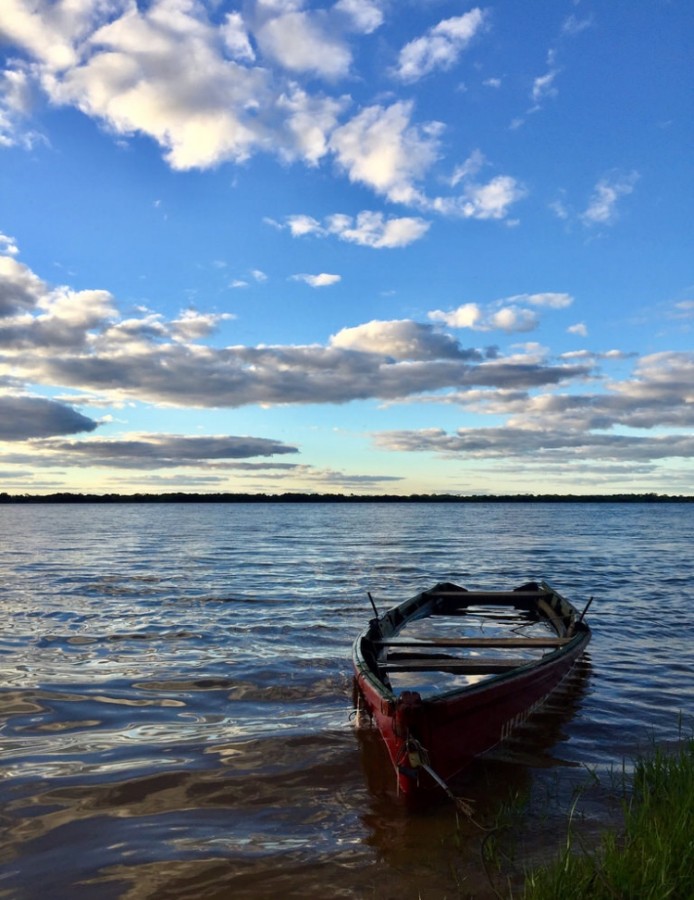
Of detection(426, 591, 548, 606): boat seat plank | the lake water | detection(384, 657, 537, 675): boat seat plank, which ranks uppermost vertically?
detection(384, 657, 537, 675): boat seat plank

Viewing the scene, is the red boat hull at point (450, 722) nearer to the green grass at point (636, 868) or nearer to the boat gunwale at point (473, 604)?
the boat gunwale at point (473, 604)

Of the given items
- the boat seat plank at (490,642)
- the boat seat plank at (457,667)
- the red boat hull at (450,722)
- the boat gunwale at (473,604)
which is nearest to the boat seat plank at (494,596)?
the boat gunwale at (473,604)

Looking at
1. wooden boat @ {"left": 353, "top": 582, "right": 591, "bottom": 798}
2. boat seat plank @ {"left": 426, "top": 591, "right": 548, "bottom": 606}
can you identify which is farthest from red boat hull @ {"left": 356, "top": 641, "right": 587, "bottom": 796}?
boat seat plank @ {"left": 426, "top": 591, "right": 548, "bottom": 606}

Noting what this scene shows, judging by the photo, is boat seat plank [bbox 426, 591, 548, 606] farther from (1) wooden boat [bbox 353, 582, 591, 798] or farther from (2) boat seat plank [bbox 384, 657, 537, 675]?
(2) boat seat plank [bbox 384, 657, 537, 675]

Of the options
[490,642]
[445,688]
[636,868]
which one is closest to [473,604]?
[490,642]

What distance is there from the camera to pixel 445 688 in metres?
10.2

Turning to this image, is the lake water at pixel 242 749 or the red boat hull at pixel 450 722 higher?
the red boat hull at pixel 450 722

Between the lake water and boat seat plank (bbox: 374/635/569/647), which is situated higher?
boat seat plank (bbox: 374/635/569/647)

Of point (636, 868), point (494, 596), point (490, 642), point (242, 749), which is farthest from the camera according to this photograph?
point (494, 596)

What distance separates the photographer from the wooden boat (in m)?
5.97

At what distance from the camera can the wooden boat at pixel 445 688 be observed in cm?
597

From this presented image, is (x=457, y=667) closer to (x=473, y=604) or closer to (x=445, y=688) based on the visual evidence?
(x=445, y=688)

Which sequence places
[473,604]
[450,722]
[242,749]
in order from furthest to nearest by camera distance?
[473,604], [242,749], [450,722]

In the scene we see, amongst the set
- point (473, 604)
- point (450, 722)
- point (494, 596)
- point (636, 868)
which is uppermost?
point (450, 722)
